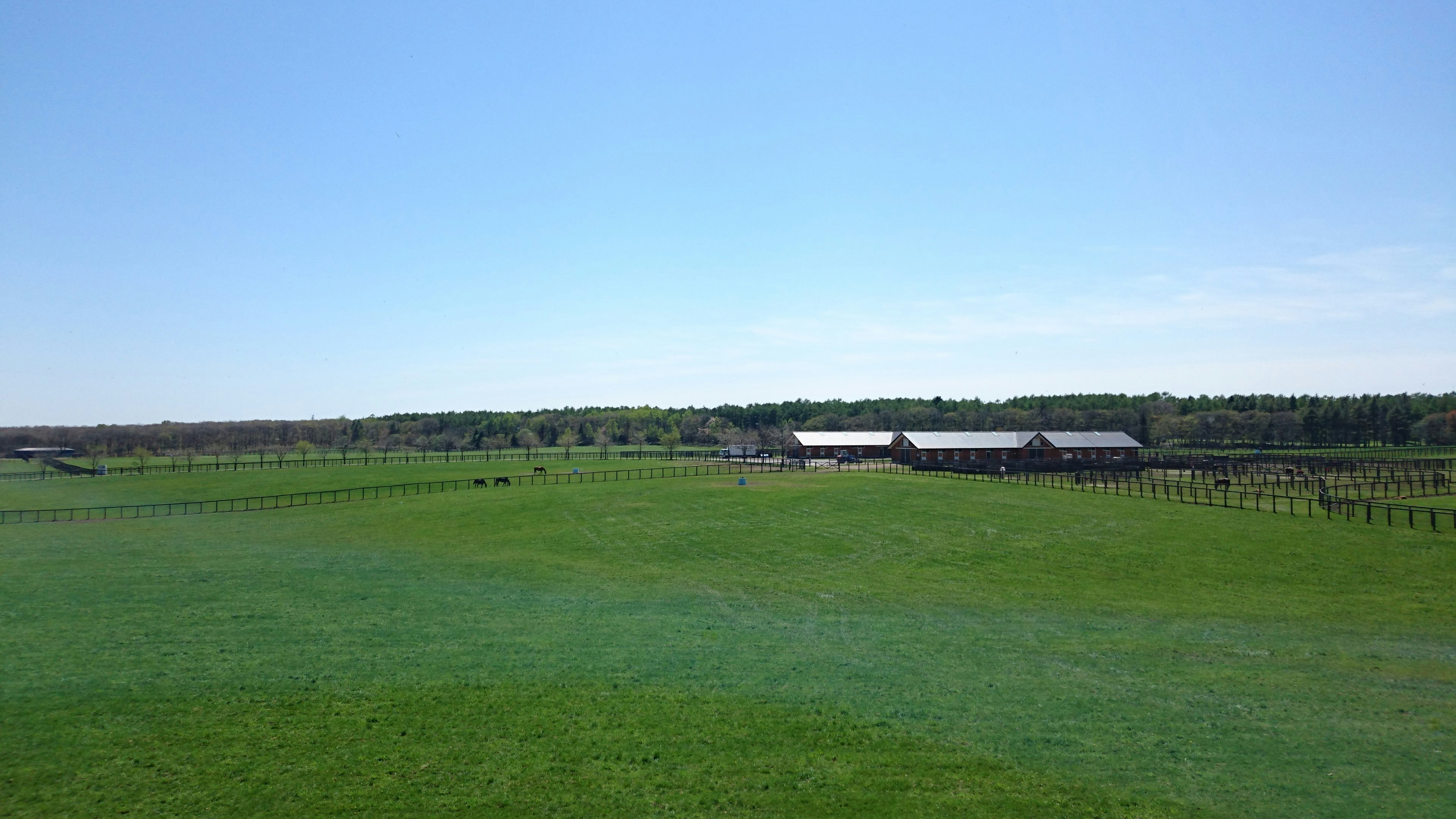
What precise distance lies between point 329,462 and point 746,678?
89122 millimetres

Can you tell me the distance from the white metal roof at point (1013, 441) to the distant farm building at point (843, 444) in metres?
4.54

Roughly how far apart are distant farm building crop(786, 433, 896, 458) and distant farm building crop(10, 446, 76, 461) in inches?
4459

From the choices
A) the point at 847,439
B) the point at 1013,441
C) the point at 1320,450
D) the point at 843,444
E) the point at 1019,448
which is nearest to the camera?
the point at 1019,448

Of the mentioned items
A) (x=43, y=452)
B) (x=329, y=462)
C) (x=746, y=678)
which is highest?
(x=43, y=452)

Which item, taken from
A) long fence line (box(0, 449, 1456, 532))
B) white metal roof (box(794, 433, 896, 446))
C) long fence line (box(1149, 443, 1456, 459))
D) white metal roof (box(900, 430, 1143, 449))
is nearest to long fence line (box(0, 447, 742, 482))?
white metal roof (box(794, 433, 896, 446))

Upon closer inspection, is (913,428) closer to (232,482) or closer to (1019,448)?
(1019,448)

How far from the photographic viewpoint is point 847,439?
94.4 m

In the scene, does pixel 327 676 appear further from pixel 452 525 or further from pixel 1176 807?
pixel 452 525

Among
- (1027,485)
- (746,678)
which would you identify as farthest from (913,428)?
(746,678)

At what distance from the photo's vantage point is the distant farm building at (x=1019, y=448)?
274ft

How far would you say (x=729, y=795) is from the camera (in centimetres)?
1241

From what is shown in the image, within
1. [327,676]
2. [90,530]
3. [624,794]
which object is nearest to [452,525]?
[90,530]

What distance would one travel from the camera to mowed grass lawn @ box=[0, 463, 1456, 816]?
12.6m

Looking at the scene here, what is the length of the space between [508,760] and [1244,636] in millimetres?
19990
